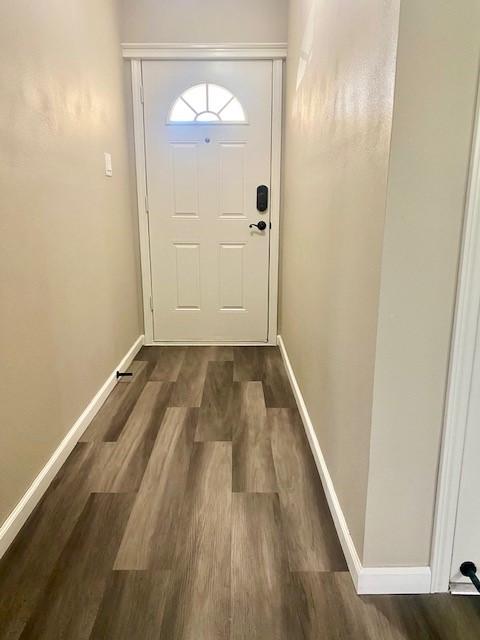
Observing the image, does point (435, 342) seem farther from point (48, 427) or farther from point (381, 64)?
point (48, 427)

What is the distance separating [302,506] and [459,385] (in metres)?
0.82

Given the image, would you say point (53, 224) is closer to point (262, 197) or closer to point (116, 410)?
point (116, 410)

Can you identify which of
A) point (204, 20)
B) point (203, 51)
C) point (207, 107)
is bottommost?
point (207, 107)

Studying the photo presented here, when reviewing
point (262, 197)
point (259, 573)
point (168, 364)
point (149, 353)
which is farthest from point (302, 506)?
point (262, 197)

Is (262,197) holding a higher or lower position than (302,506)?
higher

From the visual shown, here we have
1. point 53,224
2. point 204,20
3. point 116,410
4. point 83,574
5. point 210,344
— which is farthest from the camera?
point 210,344

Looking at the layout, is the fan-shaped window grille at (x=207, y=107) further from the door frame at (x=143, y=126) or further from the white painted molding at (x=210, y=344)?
the white painted molding at (x=210, y=344)

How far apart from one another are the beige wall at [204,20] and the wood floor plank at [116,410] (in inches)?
89.8

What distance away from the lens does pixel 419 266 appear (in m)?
1.07

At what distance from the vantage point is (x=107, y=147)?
2.70 meters

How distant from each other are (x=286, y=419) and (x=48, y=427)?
1138 millimetres

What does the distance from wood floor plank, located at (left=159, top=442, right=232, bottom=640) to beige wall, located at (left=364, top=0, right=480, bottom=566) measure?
440 mm

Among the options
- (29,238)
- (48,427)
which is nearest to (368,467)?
(48,427)

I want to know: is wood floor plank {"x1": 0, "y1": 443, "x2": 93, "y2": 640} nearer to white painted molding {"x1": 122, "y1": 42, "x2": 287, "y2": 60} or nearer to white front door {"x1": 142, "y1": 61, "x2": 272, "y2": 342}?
white front door {"x1": 142, "y1": 61, "x2": 272, "y2": 342}
